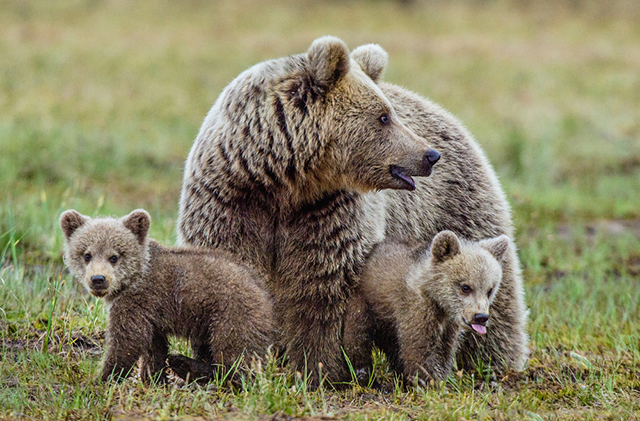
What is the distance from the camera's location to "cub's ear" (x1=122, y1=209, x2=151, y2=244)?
4.46 m

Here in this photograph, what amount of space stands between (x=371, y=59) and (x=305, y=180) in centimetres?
104

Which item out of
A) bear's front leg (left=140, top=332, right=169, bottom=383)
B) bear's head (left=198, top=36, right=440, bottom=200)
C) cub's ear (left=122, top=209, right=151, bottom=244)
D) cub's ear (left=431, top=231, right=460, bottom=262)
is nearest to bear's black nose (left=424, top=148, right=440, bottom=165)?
bear's head (left=198, top=36, right=440, bottom=200)

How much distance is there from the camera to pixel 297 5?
89.1 feet

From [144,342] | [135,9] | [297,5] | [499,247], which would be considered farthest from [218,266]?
[297,5]

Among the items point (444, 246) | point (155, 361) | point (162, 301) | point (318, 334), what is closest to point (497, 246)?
point (444, 246)

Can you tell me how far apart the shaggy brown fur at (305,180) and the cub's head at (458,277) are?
1.55ft

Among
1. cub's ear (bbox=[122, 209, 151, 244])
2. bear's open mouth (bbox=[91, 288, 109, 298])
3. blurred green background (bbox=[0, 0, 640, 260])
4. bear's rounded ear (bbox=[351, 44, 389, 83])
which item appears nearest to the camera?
bear's open mouth (bbox=[91, 288, 109, 298])

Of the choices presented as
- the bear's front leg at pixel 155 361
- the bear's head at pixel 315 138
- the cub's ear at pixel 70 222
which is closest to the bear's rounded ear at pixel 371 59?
the bear's head at pixel 315 138

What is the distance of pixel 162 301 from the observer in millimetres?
4316

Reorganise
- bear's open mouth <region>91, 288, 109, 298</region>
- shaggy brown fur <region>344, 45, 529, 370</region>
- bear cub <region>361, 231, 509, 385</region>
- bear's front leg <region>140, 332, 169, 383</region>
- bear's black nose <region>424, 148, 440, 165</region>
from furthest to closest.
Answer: shaggy brown fur <region>344, 45, 529, 370</region>, bear's black nose <region>424, 148, 440, 165</region>, bear cub <region>361, 231, 509, 385</region>, bear's front leg <region>140, 332, 169, 383</region>, bear's open mouth <region>91, 288, 109, 298</region>

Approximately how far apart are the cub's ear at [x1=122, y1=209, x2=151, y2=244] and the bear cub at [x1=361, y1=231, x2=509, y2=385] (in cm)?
139

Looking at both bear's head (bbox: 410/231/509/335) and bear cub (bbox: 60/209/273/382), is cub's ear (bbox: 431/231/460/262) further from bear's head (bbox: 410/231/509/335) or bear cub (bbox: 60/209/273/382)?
bear cub (bbox: 60/209/273/382)

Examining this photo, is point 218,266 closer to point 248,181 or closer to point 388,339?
point 248,181

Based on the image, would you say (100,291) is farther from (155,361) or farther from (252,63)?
(252,63)
